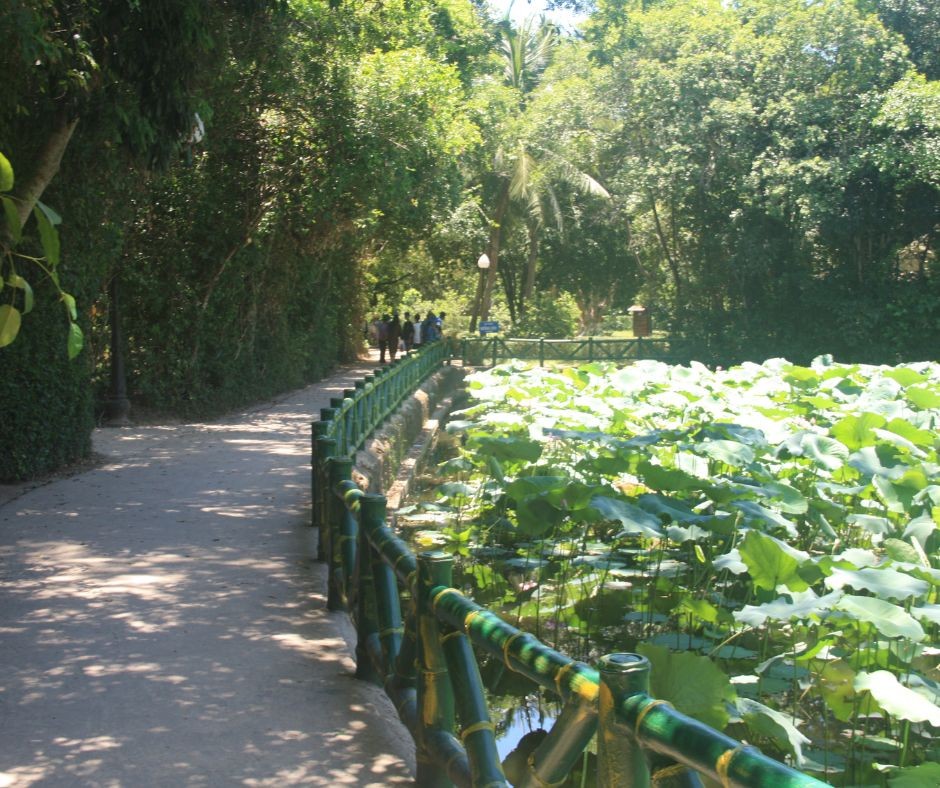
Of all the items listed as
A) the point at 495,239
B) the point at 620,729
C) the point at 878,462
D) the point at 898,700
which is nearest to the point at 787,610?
the point at 898,700

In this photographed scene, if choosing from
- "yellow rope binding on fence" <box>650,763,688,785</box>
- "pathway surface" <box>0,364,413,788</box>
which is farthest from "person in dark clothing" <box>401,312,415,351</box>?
"yellow rope binding on fence" <box>650,763,688,785</box>

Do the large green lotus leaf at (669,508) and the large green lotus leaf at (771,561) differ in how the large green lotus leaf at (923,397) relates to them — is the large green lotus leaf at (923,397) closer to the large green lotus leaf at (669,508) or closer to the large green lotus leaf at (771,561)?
the large green lotus leaf at (669,508)

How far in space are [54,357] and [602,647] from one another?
6.93m

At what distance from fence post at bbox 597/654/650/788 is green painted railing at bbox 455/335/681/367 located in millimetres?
31079

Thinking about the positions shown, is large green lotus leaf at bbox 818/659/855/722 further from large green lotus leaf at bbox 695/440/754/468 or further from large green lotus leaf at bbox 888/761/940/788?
large green lotus leaf at bbox 695/440/754/468

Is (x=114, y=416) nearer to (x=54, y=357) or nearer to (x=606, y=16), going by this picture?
(x=54, y=357)

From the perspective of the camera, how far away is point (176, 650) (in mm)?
5758

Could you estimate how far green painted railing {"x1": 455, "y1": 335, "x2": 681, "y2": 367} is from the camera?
3391cm

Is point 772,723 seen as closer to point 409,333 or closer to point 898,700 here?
point 898,700

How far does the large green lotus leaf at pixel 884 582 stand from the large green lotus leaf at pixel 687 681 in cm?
121

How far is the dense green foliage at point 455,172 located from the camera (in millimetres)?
10336

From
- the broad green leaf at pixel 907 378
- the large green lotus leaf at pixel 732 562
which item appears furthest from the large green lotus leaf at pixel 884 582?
the broad green leaf at pixel 907 378

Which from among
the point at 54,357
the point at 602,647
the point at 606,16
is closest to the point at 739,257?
the point at 606,16

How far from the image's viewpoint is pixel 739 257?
3052 centimetres
